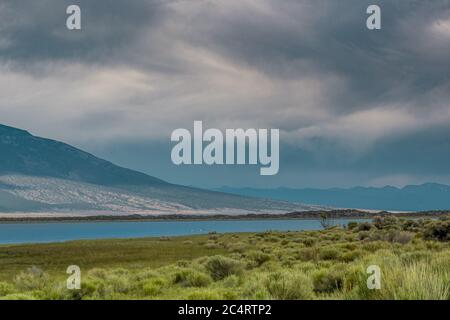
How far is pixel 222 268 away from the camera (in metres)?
24.5

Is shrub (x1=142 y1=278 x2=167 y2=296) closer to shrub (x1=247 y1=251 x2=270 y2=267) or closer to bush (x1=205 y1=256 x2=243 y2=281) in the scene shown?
bush (x1=205 y1=256 x2=243 y2=281)

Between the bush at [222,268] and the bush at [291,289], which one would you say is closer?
the bush at [291,289]

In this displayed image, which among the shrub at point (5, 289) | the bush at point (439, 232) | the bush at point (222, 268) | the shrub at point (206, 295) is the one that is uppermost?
the bush at point (439, 232)

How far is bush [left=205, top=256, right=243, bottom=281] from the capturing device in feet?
79.4

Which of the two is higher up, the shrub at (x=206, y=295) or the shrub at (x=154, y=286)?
the shrub at (x=206, y=295)

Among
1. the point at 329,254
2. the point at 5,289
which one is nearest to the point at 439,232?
the point at 329,254

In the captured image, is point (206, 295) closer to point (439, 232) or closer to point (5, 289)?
point (5, 289)

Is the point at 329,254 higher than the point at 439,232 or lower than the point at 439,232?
lower

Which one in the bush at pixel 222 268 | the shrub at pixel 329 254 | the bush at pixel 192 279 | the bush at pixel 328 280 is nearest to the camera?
the bush at pixel 328 280

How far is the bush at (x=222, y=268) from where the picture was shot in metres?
24.2

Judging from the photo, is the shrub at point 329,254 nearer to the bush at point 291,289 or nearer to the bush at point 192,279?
the bush at point 192,279

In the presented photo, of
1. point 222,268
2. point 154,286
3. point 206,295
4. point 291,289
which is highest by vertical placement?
point 291,289

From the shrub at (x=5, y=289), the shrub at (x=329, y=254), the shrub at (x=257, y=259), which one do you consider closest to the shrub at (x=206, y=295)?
the shrub at (x=5, y=289)
